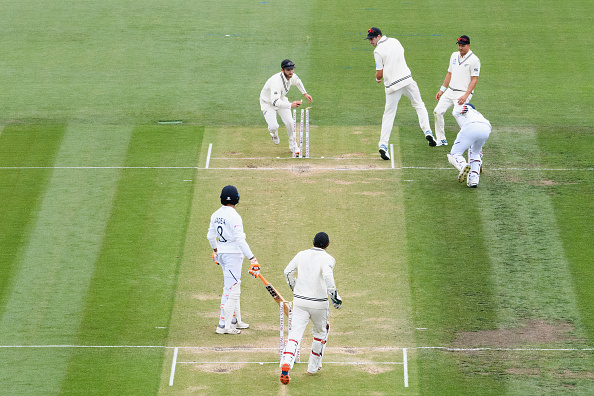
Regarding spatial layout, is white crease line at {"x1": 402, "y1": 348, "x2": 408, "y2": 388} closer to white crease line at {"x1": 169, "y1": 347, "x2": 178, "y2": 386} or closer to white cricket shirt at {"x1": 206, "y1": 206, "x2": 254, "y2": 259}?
white cricket shirt at {"x1": 206, "y1": 206, "x2": 254, "y2": 259}

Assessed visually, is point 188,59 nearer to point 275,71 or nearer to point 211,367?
point 275,71

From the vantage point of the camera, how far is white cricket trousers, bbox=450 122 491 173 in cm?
1772

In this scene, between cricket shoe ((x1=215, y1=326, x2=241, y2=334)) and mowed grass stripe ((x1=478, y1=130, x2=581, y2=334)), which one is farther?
mowed grass stripe ((x1=478, y1=130, x2=581, y2=334))

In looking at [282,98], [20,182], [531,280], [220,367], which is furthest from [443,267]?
[20,182]

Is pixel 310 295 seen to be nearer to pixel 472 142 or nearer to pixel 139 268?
pixel 139 268

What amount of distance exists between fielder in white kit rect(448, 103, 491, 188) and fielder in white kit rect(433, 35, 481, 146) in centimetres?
41

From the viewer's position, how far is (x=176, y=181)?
736 inches

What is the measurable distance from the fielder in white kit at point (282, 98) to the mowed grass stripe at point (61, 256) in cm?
313

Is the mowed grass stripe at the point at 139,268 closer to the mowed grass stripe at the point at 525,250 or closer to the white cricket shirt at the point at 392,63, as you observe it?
the white cricket shirt at the point at 392,63

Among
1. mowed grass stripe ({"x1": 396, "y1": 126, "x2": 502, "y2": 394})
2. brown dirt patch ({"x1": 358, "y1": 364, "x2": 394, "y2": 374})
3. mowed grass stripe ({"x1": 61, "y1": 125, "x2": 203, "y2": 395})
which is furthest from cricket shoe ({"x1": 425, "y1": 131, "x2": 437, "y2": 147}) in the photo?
brown dirt patch ({"x1": 358, "y1": 364, "x2": 394, "y2": 374})

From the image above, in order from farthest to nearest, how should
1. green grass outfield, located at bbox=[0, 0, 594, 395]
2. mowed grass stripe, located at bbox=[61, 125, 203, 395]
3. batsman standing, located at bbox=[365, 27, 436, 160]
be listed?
batsman standing, located at bbox=[365, 27, 436, 160] < green grass outfield, located at bbox=[0, 0, 594, 395] < mowed grass stripe, located at bbox=[61, 125, 203, 395]

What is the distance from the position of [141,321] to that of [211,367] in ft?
5.53

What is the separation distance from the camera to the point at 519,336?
14094 millimetres

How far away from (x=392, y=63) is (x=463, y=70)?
1.38m
